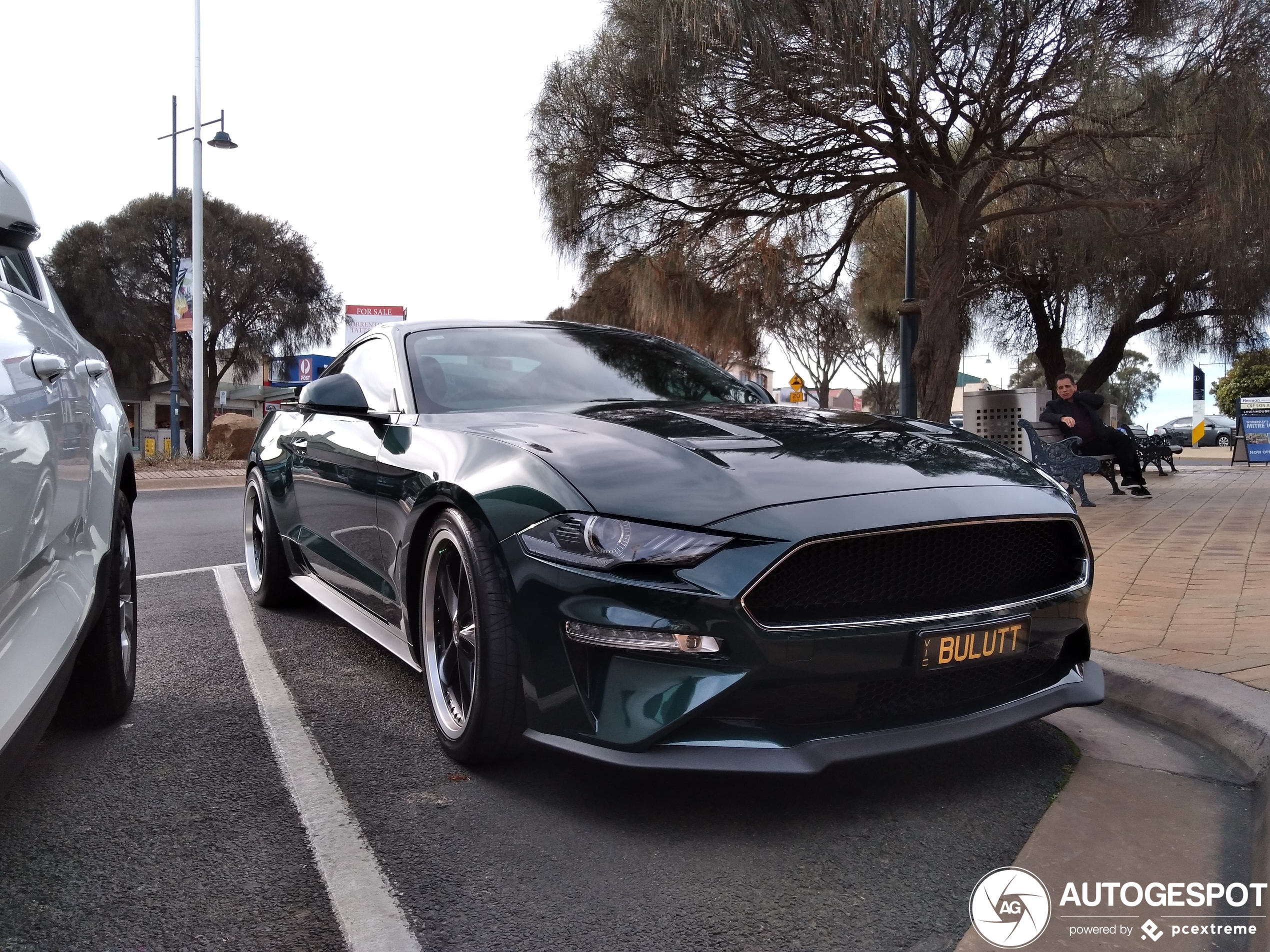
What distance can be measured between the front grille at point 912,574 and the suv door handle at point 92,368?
6.54 feet

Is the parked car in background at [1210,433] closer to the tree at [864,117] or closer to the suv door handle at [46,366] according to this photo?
the tree at [864,117]

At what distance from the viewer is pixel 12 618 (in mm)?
1860

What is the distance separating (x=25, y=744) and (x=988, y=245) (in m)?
15.6

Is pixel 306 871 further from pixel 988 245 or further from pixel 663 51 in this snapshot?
pixel 988 245

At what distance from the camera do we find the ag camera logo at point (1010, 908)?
1.90m

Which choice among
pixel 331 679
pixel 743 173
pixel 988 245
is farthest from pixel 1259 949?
pixel 988 245

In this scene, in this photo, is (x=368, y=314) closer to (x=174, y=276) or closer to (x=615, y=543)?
(x=174, y=276)

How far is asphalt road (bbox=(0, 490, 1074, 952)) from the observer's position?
198 cm

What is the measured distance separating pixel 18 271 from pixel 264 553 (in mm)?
2399

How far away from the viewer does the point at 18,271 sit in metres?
2.82

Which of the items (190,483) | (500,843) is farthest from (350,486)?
(190,483)

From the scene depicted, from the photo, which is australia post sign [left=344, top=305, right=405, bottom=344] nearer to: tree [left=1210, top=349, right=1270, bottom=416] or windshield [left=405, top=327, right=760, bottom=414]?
windshield [left=405, top=327, right=760, bottom=414]

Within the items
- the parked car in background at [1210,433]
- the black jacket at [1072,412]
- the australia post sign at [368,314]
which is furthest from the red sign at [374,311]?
the parked car in background at [1210,433]
